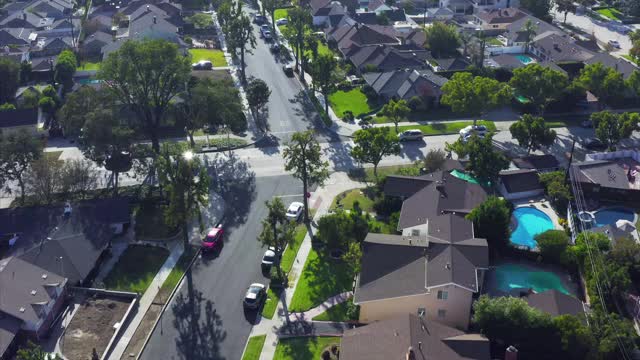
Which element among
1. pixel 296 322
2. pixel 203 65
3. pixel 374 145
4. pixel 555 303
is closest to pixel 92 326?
pixel 296 322

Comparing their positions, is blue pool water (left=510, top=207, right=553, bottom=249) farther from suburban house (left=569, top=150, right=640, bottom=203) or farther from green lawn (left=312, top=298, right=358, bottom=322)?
green lawn (left=312, top=298, right=358, bottom=322)

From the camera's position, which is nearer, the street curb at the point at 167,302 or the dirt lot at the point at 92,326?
the dirt lot at the point at 92,326

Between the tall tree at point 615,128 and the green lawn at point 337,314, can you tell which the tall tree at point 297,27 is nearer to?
the tall tree at point 615,128

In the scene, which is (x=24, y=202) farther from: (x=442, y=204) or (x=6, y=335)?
(x=442, y=204)

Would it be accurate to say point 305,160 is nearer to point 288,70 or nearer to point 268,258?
point 268,258

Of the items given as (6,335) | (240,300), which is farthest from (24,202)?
(240,300)

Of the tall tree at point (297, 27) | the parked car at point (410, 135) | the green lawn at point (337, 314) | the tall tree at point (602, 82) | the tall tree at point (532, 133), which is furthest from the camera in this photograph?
the tall tree at point (297, 27)

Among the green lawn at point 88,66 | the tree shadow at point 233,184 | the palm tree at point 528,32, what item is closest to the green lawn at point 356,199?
the tree shadow at point 233,184

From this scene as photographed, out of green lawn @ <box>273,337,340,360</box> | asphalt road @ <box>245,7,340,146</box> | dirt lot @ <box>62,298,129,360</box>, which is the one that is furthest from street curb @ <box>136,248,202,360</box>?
asphalt road @ <box>245,7,340,146</box>
